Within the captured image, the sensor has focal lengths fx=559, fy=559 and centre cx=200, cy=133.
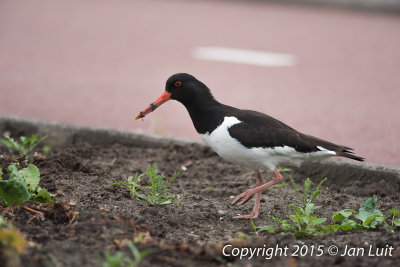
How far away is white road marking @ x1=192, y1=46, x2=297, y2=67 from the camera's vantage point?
992 cm

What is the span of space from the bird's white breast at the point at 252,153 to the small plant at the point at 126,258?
52.4 inches

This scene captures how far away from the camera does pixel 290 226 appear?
144 inches

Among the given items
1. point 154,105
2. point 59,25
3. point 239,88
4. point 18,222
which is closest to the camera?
point 18,222

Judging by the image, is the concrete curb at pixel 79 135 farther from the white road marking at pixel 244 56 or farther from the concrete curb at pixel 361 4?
the concrete curb at pixel 361 4

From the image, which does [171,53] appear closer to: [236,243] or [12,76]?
[12,76]

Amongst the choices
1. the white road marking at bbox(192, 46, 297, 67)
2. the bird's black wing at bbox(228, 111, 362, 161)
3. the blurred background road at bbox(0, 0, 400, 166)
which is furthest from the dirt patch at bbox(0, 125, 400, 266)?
the white road marking at bbox(192, 46, 297, 67)

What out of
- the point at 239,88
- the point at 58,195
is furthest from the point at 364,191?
the point at 239,88

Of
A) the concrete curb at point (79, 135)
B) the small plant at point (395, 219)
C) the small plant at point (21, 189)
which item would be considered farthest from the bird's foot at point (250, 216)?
the concrete curb at point (79, 135)

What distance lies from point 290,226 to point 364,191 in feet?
4.24

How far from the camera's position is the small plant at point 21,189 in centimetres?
355

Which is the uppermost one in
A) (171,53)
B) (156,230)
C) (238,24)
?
(238,24)

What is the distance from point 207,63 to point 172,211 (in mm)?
5879

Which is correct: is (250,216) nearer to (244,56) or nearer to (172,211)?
(172,211)

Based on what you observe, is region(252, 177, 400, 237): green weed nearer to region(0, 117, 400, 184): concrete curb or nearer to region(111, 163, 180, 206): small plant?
region(111, 163, 180, 206): small plant
